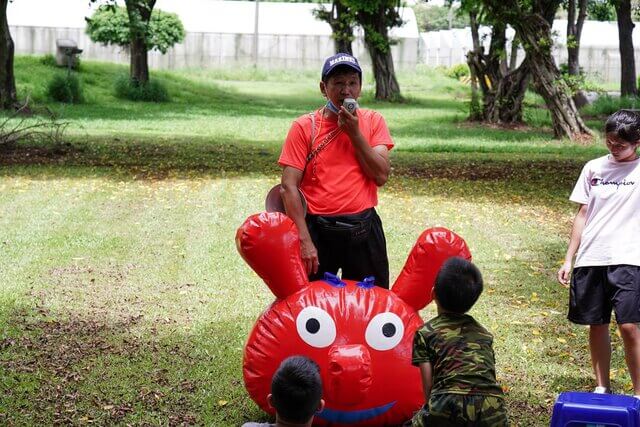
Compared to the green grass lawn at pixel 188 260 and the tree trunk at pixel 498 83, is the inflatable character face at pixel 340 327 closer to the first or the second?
the green grass lawn at pixel 188 260

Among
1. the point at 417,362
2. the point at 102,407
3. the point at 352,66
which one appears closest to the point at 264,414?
the point at 102,407

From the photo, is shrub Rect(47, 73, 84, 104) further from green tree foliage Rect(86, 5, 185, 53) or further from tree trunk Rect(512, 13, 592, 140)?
tree trunk Rect(512, 13, 592, 140)

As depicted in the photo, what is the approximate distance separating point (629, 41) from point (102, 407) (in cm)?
2904

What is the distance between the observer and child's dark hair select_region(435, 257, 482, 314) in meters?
4.12

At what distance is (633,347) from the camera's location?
212 inches

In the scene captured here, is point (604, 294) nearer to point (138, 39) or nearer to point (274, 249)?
point (274, 249)

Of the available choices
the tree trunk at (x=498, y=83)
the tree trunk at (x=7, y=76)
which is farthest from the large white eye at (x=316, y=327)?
the tree trunk at (x=7, y=76)

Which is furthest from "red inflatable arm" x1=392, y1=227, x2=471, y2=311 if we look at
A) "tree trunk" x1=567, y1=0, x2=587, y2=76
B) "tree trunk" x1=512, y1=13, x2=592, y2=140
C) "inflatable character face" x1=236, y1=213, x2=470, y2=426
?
"tree trunk" x1=567, y1=0, x2=587, y2=76

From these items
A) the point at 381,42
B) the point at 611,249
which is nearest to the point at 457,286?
the point at 611,249

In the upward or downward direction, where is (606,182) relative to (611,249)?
upward

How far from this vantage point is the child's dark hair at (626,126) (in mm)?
5207

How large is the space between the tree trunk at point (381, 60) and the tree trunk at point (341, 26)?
0.72m

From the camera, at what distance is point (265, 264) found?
16.2 ft

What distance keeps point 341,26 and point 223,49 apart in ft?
62.6
